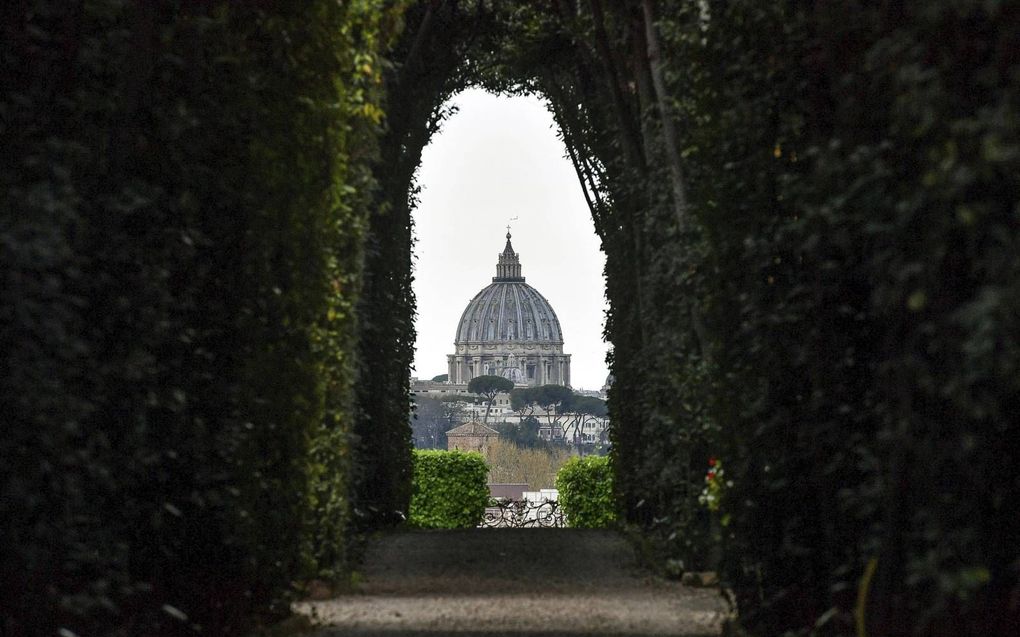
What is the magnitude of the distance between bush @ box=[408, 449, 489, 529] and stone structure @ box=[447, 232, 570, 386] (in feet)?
435

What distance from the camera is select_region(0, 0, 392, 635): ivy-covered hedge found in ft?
13.8

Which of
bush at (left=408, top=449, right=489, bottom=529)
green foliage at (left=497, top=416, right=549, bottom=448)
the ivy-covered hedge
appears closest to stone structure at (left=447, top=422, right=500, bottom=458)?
green foliage at (left=497, top=416, right=549, bottom=448)

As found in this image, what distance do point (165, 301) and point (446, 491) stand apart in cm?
1786

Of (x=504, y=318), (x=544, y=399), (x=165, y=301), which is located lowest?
(x=165, y=301)

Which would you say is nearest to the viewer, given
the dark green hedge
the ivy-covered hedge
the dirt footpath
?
the dark green hedge

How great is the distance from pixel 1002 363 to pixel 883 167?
0.90 meters

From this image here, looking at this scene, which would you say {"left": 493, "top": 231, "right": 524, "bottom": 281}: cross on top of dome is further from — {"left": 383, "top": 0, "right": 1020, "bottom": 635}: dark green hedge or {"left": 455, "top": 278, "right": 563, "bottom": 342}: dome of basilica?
{"left": 383, "top": 0, "right": 1020, "bottom": 635}: dark green hedge

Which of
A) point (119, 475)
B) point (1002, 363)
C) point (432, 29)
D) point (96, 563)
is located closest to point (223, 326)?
point (119, 475)

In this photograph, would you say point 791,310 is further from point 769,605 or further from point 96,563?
point 96,563

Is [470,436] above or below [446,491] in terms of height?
above

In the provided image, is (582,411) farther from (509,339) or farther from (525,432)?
(509,339)

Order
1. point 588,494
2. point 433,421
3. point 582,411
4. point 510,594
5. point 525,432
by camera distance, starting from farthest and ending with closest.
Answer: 1. point 582,411
2. point 525,432
3. point 433,421
4. point 588,494
5. point 510,594

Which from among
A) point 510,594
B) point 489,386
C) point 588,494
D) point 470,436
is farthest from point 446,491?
point 489,386

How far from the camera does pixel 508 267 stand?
163 metres
